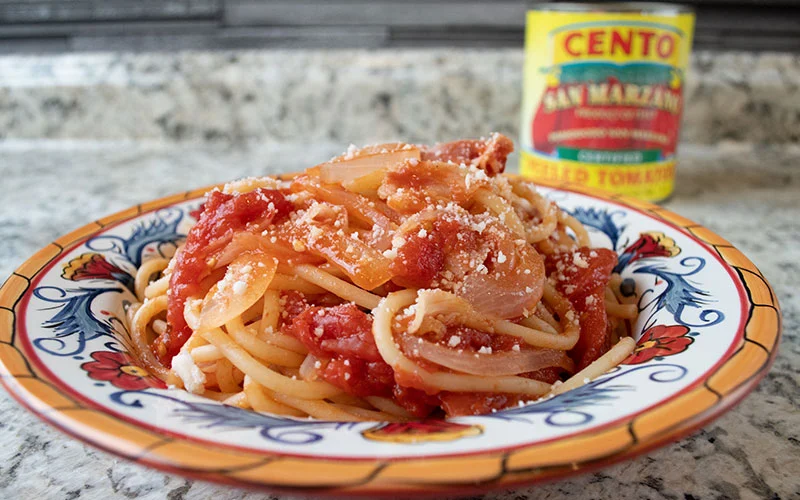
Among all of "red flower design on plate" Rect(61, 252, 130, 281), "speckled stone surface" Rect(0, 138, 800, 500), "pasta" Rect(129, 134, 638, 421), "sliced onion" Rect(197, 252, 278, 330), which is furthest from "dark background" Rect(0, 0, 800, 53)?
"sliced onion" Rect(197, 252, 278, 330)

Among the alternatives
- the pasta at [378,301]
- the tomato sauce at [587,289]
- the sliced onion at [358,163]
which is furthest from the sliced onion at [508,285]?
the sliced onion at [358,163]

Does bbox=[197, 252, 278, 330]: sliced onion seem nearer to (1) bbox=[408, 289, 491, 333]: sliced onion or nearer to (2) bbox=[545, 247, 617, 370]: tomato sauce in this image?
(1) bbox=[408, 289, 491, 333]: sliced onion

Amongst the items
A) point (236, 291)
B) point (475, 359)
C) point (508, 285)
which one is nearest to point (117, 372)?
point (236, 291)

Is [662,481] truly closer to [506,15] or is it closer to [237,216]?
[237,216]

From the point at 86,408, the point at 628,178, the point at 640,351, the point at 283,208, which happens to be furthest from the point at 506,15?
the point at 86,408

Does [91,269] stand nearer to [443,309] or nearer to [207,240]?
[207,240]

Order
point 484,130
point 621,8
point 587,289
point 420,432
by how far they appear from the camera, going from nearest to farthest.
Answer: point 420,432
point 587,289
point 621,8
point 484,130

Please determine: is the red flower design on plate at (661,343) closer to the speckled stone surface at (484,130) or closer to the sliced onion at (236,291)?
the speckled stone surface at (484,130)
